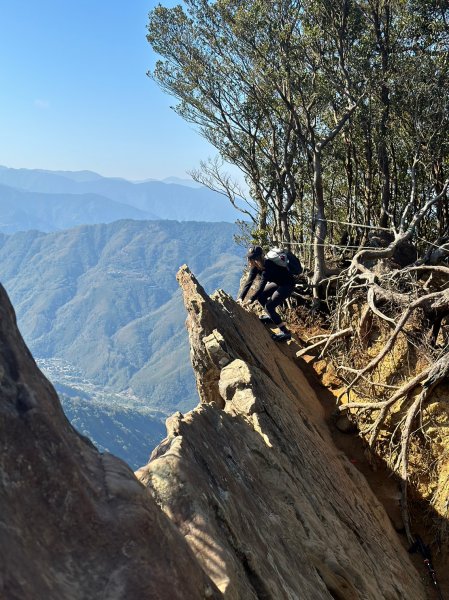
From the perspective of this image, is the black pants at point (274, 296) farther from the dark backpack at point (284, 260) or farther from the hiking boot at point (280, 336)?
the dark backpack at point (284, 260)

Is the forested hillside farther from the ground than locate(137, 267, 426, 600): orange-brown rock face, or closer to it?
farther from the ground

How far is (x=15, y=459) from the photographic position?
3.74 meters

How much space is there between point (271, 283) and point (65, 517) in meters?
12.4

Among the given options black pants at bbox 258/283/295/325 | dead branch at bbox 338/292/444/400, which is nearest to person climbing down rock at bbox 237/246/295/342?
black pants at bbox 258/283/295/325

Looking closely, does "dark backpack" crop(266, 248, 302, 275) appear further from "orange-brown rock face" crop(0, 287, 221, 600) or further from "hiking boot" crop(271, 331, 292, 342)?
"orange-brown rock face" crop(0, 287, 221, 600)

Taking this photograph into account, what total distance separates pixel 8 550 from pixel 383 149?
23.0 metres

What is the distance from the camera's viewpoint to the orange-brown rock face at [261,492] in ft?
17.1

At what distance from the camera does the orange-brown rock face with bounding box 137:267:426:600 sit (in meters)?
5.20

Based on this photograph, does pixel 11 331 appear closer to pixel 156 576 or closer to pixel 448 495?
pixel 156 576

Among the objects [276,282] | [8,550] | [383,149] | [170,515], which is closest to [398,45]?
[383,149]

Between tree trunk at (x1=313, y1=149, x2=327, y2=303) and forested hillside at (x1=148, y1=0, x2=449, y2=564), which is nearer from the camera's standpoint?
forested hillside at (x1=148, y1=0, x2=449, y2=564)

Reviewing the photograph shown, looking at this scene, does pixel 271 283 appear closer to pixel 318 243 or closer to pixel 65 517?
pixel 318 243

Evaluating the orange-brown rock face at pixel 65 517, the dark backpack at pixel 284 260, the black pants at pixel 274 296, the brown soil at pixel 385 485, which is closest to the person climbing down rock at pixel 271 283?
the black pants at pixel 274 296

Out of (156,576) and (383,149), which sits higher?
(383,149)
